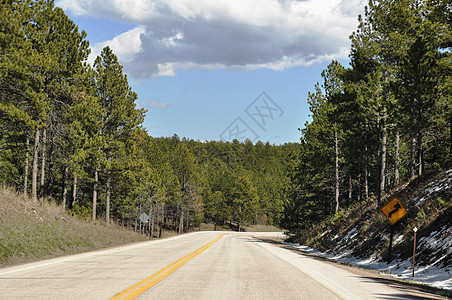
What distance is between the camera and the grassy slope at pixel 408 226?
14.1m

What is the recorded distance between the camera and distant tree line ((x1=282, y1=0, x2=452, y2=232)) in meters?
22.2

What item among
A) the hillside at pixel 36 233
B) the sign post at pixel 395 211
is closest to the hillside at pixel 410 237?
the sign post at pixel 395 211

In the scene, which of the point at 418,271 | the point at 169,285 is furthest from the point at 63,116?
the point at 418,271

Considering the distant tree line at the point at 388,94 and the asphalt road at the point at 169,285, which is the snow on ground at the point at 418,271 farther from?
the distant tree line at the point at 388,94

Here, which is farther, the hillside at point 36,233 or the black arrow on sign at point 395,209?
the black arrow on sign at point 395,209

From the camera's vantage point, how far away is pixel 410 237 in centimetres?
1574

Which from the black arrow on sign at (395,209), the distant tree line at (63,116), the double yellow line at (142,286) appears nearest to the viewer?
the double yellow line at (142,286)

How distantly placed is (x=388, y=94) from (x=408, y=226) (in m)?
13.7

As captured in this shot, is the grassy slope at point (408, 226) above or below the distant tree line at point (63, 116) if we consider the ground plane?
Answer: below

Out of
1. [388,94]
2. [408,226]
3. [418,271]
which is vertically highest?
[388,94]

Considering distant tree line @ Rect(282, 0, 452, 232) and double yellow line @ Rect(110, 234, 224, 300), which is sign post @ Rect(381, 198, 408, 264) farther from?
double yellow line @ Rect(110, 234, 224, 300)

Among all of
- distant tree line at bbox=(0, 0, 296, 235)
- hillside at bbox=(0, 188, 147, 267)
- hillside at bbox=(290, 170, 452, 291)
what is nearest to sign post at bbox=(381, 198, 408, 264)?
hillside at bbox=(290, 170, 452, 291)

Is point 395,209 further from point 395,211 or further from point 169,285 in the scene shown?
point 169,285

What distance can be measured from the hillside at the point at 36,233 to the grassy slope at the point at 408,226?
47.5 ft
